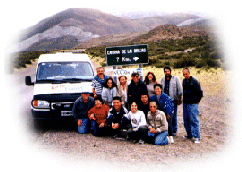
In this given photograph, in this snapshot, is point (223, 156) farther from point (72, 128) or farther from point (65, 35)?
point (65, 35)

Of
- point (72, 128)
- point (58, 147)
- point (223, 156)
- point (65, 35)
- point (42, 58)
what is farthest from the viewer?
point (65, 35)

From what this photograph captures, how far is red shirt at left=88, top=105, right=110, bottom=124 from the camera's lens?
6062mm

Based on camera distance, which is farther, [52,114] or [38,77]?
[38,77]

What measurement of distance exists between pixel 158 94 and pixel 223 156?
1.85m

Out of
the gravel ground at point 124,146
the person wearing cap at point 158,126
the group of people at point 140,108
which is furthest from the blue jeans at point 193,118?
the person wearing cap at point 158,126

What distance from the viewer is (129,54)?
7215mm

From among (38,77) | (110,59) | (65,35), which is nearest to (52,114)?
(38,77)

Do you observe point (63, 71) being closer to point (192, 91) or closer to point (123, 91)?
point (123, 91)

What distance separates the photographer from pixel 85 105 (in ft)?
20.6

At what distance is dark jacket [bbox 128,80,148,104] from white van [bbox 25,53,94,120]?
1175mm

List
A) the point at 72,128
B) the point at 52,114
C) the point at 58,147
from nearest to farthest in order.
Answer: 1. the point at 58,147
2. the point at 52,114
3. the point at 72,128

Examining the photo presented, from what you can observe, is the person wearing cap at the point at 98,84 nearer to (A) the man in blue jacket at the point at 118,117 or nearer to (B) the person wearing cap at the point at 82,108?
(B) the person wearing cap at the point at 82,108

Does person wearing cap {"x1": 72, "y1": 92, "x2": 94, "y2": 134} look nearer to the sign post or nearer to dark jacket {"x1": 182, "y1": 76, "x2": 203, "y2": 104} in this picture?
the sign post

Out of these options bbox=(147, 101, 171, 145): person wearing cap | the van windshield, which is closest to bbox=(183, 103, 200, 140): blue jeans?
bbox=(147, 101, 171, 145): person wearing cap
